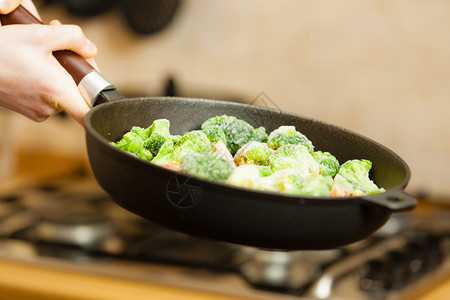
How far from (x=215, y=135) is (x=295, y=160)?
138 mm

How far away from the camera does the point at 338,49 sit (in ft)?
7.48

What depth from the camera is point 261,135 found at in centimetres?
95

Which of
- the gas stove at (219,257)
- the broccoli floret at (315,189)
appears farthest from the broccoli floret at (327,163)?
the gas stove at (219,257)

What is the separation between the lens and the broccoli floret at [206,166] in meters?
0.74

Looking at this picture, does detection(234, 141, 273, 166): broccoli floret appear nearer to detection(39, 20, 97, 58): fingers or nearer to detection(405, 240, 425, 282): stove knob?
detection(39, 20, 97, 58): fingers

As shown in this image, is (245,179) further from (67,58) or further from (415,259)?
(415,259)

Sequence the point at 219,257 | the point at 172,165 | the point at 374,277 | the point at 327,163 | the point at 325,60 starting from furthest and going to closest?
the point at 325,60
the point at 219,257
the point at 374,277
the point at 327,163
the point at 172,165

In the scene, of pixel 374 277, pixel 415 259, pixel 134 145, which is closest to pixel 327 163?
pixel 134 145

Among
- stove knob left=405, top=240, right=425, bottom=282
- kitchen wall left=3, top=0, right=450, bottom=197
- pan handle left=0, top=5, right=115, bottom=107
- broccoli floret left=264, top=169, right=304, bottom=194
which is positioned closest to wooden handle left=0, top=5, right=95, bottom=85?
pan handle left=0, top=5, right=115, bottom=107

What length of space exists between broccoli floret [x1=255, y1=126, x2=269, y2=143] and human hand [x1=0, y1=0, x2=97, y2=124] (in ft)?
0.82

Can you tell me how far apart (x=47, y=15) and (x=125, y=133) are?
5.97 ft

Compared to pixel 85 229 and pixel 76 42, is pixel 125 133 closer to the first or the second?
pixel 76 42

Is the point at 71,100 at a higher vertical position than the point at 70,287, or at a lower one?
higher

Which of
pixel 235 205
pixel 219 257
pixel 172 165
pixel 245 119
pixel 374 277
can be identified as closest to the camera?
pixel 235 205
